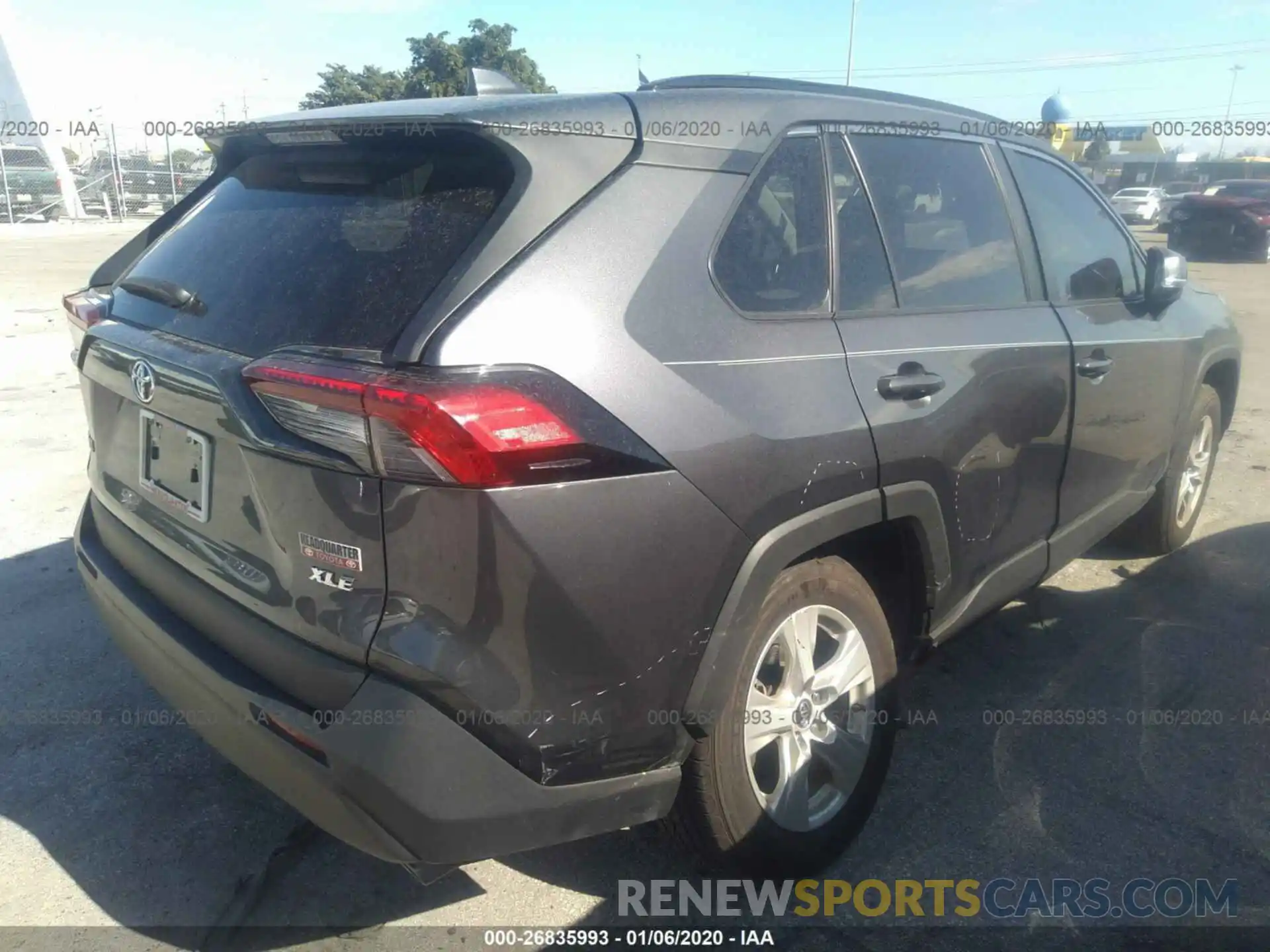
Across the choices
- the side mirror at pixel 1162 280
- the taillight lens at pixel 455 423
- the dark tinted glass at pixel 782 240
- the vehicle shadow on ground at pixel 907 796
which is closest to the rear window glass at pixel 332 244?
the taillight lens at pixel 455 423

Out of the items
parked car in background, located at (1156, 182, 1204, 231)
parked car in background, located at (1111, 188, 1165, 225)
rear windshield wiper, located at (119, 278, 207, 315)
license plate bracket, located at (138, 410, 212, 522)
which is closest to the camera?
license plate bracket, located at (138, 410, 212, 522)

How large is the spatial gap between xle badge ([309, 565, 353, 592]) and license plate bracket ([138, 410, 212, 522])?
39cm

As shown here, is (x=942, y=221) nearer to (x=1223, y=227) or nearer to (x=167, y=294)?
(x=167, y=294)

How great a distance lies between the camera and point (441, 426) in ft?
5.73

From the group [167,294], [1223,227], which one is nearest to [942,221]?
[167,294]

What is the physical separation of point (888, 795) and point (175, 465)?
2.20 meters

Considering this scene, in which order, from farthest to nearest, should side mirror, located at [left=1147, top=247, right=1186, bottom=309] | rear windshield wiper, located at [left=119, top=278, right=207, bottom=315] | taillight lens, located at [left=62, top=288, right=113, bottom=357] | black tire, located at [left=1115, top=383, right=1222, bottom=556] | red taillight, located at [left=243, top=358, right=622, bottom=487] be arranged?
black tire, located at [left=1115, top=383, right=1222, bottom=556] < side mirror, located at [left=1147, top=247, right=1186, bottom=309] < taillight lens, located at [left=62, top=288, right=113, bottom=357] < rear windshield wiper, located at [left=119, top=278, right=207, bottom=315] < red taillight, located at [left=243, top=358, right=622, bottom=487]

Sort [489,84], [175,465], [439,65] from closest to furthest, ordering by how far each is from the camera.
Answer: [175,465] < [489,84] < [439,65]

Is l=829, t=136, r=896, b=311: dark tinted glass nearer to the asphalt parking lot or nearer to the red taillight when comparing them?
the red taillight

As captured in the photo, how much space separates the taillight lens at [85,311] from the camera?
2689 mm

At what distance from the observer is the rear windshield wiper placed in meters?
2.35

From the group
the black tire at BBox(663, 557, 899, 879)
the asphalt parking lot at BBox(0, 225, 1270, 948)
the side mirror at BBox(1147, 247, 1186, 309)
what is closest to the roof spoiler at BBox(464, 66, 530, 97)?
the black tire at BBox(663, 557, 899, 879)

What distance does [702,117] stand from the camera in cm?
224

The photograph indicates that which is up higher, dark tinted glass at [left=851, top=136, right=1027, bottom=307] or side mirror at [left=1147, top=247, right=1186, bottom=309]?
dark tinted glass at [left=851, top=136, right=1027, bottom=307]
